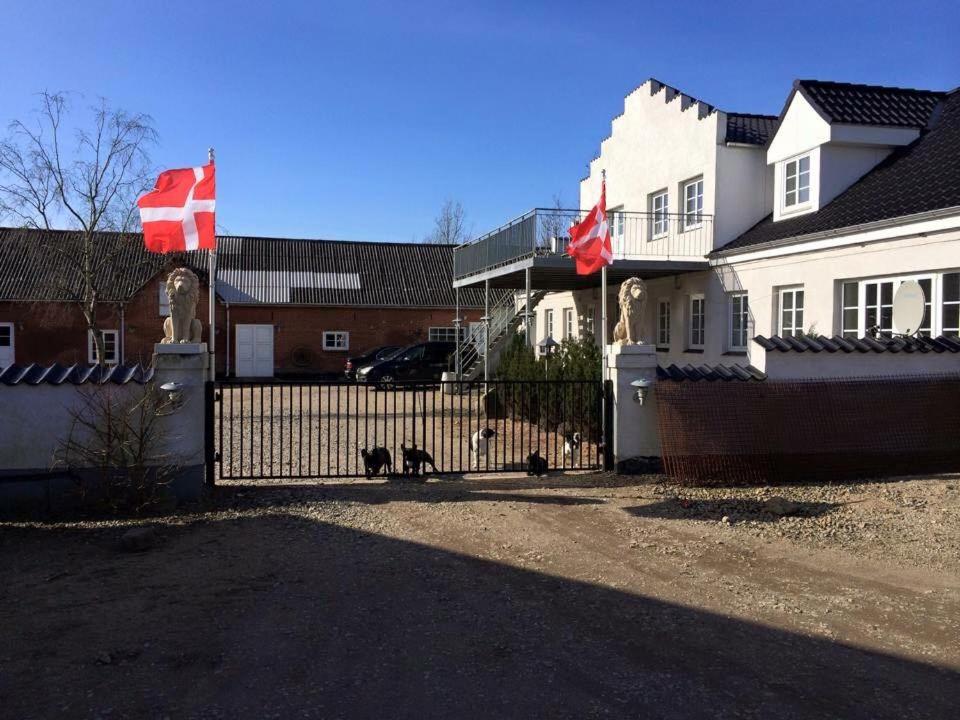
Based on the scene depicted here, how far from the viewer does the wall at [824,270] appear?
11.1 m

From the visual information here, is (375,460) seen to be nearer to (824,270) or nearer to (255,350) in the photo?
(824,270)

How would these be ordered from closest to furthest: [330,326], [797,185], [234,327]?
1. [797,185]
2. [234,327]
3. [330,326]

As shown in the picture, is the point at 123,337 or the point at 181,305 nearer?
the point at 181,305

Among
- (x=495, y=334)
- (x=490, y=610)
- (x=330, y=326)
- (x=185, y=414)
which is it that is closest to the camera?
(x=490, y=610)

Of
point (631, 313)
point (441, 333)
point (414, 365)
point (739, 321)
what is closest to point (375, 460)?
point (631, 313)

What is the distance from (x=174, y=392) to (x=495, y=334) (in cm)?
1434

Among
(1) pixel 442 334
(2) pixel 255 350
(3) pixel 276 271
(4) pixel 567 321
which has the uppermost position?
(3) pixel 276 271

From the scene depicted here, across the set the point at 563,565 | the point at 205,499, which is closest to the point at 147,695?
the point at 563,565

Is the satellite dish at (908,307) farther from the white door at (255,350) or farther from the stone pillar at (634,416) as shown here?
the white door at (255,350)

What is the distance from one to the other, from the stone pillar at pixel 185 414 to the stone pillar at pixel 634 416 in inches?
194

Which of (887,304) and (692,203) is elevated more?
(692,203)

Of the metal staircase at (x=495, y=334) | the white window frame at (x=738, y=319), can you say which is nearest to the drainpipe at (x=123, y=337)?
the metal staircase at (x=495, y=334)

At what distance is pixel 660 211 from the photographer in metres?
19.0

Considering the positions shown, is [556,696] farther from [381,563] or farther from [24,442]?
[24,442]
